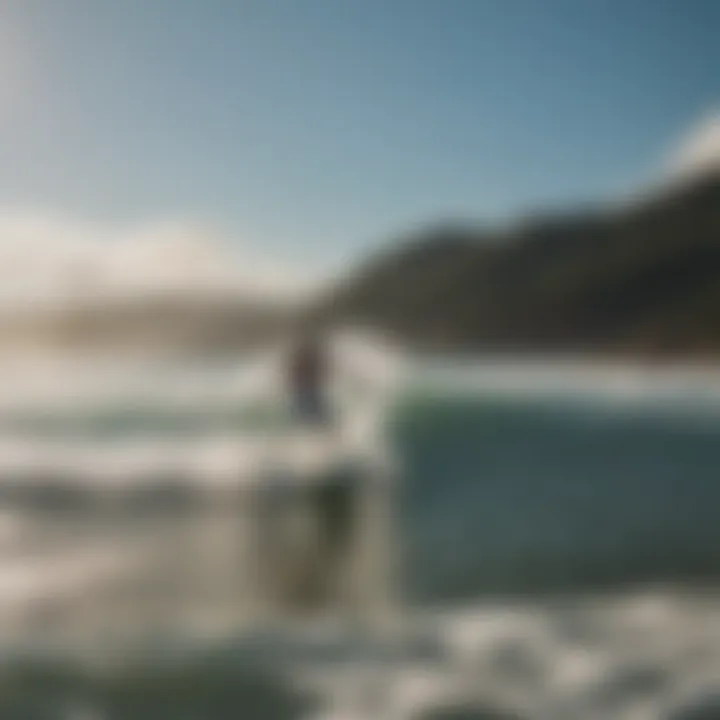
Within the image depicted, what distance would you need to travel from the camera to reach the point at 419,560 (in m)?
1.31

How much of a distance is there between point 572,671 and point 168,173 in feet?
2.92

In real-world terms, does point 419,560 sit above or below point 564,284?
below

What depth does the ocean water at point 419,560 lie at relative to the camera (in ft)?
4.00

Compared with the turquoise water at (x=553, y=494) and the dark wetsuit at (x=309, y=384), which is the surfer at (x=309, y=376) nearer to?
the dark wetsuit at (x=309, y=384)

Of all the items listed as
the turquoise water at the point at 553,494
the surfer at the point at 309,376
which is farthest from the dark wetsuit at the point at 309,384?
the turquoise water at the point at 553,494

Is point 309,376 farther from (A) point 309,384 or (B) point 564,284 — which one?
(B) point 564,284

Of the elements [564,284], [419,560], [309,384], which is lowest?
[419,560]

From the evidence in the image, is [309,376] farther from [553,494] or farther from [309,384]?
[553,494]

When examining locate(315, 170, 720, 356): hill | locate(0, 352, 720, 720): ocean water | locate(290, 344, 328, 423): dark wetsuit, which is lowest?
locate(0, 352, 720, 720): ocean water

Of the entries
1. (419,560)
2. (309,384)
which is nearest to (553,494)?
(419,560)

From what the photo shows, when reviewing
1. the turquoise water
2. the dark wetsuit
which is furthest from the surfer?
the turquoise water

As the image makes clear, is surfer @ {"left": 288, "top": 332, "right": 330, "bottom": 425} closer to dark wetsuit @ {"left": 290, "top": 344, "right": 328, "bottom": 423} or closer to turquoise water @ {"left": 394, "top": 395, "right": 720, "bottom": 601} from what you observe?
dark wetsuit @ {"left": 290, "top": 344, "right": 328, "bottom": 423}

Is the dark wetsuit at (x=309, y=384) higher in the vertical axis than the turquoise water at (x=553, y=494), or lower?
higher

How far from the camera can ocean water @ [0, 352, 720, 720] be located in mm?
1218
